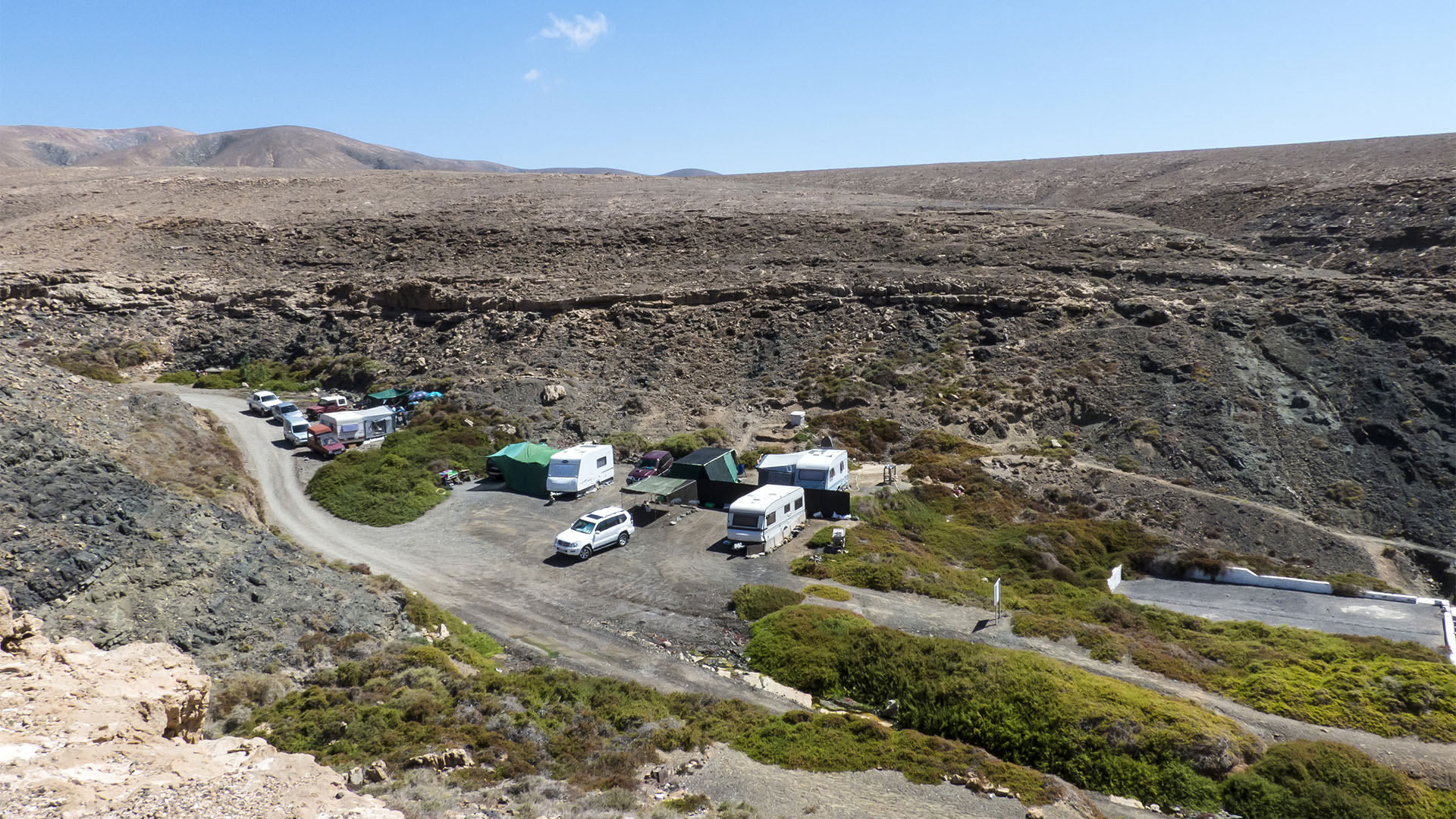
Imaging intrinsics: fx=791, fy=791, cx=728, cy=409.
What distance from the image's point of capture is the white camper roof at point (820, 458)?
29.1 m

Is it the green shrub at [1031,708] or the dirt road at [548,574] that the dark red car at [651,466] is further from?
the green shrub at [1031,708]

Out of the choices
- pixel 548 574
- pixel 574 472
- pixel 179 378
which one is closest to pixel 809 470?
pixel 574 472

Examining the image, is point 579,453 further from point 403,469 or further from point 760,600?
point 760,600

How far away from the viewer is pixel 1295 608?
24.5 m

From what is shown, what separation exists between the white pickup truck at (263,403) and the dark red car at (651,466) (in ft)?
67.3

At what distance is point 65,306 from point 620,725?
5446 centimetres

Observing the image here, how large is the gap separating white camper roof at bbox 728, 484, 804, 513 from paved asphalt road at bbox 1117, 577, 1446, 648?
11.6 meters

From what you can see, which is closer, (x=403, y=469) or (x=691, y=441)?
(x=403, y=469)

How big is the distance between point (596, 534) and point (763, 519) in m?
5.31

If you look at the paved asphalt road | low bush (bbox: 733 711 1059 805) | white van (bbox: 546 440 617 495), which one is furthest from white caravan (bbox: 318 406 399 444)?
the paved asphalt road

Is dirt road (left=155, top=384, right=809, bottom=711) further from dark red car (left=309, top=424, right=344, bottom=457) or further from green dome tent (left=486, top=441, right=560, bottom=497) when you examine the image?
dark red car (left=309, top=424, right=344, bottom=457)

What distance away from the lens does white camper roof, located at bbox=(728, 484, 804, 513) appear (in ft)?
81.5

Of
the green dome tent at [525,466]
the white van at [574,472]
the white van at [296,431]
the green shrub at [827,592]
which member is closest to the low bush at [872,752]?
the green shrub at [827,592]

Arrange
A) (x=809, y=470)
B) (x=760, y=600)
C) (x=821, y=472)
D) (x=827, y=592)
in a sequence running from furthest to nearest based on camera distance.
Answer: (x=809, y=470) < (x=821, y=472) < (x=827, y=592) < (x=760, y=600)
